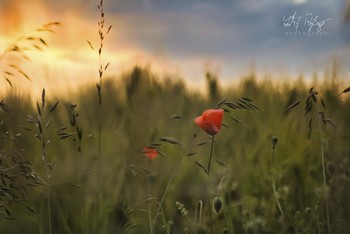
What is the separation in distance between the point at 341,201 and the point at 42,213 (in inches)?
38.8

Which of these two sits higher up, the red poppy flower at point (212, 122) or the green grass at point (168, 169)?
the red poppy flower at point (212, 122)

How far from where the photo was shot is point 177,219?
2.18m

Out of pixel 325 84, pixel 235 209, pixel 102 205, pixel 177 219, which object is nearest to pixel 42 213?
pixel 102 205

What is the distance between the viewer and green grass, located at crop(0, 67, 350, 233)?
1.90m

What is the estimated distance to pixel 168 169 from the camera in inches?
87.4

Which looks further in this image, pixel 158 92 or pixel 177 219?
pixel 158 92

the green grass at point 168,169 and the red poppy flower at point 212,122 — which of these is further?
the green grass at point 168,169

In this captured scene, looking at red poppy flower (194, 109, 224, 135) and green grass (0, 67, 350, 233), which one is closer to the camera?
red poppy flower (194, 109, 224, 135)

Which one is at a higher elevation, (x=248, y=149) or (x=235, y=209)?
(x=248, y=149)

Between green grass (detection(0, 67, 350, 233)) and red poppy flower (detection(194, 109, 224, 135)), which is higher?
red poppy flower (detection(194, 109, 224, 135))

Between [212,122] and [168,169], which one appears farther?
[168,169]

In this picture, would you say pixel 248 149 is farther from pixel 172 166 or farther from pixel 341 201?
pixel 341 201

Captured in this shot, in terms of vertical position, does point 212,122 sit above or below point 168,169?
above

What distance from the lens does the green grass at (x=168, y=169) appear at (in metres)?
1.90
